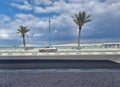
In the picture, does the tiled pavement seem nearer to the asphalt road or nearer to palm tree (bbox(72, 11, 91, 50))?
the asphalt road

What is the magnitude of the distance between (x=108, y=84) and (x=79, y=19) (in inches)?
2691

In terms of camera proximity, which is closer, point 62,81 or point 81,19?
point 62,81

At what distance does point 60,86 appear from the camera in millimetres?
11062

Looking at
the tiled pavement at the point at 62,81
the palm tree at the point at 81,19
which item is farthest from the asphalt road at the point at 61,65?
the palm tree at the point at 81,19

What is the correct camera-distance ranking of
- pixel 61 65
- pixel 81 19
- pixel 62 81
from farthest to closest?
pixel 81 19 → pixel 61 65 → pixel 62 81

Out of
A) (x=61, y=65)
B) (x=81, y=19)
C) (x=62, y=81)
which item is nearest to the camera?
(x=62, y=81)

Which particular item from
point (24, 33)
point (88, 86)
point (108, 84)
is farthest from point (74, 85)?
point (24, 33)

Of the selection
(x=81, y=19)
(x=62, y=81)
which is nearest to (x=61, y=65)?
(x=62, y=81)

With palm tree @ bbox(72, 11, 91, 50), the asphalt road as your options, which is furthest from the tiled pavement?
palm tree @ bbox(72, 11, 91, 50)

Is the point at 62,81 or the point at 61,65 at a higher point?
the point at 62,81

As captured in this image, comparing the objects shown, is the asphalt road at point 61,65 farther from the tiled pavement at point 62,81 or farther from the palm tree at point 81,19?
the palm tree at point 81,19

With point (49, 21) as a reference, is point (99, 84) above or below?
below

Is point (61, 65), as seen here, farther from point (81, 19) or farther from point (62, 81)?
point (81, 19)

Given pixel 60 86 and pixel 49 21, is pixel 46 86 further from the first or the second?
pixel 49 21
